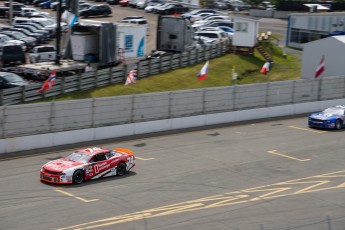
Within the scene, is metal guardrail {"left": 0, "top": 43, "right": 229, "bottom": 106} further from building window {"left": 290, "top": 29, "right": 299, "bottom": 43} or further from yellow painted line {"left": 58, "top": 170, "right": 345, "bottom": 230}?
building window {"left": 290, "top": 29, "right": 299, "bottom": 43}

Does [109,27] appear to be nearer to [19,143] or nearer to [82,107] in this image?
[82,107]

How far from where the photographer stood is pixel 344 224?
63.0ft

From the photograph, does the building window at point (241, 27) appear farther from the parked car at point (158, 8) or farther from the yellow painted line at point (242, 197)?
the parked car at point (158, 8)

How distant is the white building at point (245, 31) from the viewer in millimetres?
51031

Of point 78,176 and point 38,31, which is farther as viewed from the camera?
point 38,31

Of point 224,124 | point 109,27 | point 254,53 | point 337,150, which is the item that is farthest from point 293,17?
point 337,150

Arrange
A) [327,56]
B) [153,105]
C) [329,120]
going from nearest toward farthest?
[153,105]
[329,120]
[327,56]

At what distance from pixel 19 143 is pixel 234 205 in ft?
34.0

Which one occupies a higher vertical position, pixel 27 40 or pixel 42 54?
pixel 27 40

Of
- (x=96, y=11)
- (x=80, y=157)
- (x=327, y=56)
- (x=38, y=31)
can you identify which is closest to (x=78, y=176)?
(x=80, y=157)

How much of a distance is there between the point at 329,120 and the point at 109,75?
578 inches

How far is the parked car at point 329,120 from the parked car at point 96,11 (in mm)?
43912

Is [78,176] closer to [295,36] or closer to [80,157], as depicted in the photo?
[80,157]

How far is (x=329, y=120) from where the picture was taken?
109 ft
